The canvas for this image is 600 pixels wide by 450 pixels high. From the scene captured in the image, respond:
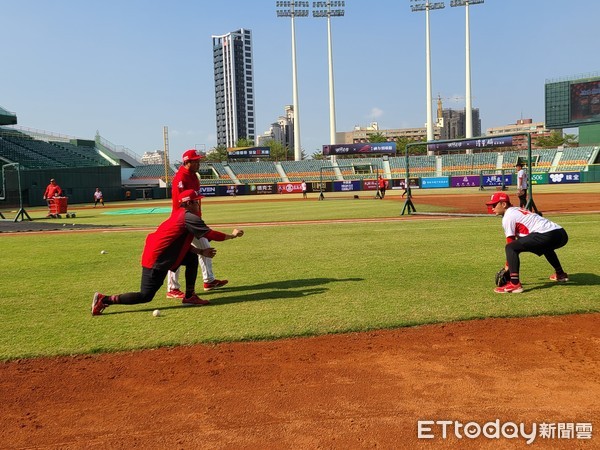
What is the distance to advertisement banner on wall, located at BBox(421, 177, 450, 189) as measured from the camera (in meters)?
59.9

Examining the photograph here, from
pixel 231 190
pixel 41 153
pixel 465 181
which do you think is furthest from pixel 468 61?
pixel 41 153

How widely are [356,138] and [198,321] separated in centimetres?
18183

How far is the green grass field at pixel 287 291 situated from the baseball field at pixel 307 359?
0.13 ft

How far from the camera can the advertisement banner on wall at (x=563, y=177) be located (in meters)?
57.4

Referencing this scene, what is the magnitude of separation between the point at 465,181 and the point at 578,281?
5526 centimetres

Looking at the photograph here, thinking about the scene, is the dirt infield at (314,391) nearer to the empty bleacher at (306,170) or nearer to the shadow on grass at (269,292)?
the shadow on grass at (269,292)

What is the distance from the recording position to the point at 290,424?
10.8 ft

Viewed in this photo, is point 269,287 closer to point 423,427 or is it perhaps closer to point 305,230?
point 423,427

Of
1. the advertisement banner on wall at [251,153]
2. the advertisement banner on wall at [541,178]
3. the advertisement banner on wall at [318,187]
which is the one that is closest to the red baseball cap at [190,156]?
the advertisement banner on wall at [318,187]

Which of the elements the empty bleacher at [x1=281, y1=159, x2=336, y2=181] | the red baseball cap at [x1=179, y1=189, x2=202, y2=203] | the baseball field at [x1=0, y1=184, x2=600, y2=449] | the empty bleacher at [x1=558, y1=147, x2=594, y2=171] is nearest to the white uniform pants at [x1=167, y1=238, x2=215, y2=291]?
the baseball field at [x1=0, y1=184, x2=600, y2=449]

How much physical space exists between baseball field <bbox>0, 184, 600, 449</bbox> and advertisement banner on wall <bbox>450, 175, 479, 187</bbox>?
5325 centimetres

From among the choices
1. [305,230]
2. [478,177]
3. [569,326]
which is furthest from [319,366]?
[478,177]

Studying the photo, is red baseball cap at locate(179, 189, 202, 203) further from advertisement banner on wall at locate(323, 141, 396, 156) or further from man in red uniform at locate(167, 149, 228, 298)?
advertisement banner on wall at locate(323, 141, 396, 156)

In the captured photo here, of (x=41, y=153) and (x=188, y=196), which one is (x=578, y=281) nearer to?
(x=188, y=196)
